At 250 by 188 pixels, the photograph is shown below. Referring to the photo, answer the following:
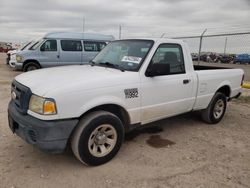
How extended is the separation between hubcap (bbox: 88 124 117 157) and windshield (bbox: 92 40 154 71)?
3.35 ft

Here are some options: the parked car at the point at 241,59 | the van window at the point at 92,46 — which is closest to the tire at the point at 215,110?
the van window at the point at 92,46

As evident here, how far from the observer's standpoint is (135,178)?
353cm

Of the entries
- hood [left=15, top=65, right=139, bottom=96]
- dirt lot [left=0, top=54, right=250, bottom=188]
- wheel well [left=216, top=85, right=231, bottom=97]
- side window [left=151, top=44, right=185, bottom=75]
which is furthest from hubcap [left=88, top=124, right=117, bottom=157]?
wheel well [left=216, top=85, right=231, bottom=97]

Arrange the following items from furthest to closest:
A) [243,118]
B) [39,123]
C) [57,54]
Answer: [57,54], [243,118], [39,123]

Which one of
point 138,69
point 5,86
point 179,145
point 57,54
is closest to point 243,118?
point 179,145

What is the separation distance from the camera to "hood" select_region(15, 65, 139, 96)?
341 centimetres

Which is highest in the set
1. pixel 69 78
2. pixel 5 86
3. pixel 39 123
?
pixel 69 78

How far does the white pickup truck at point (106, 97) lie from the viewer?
11.0 ft

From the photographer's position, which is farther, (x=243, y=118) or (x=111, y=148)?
(x=243, y=118)

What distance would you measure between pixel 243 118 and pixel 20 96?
5120mm

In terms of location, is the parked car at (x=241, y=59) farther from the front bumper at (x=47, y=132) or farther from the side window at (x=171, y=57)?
the front bumper at (x=47, y=132)

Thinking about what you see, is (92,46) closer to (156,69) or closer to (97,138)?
(156,69)

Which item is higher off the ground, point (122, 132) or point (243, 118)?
point (122, 132)

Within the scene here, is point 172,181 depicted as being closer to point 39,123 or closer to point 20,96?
point 39,123
